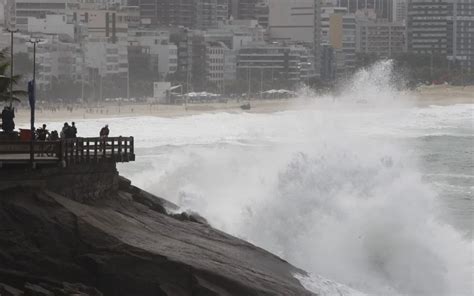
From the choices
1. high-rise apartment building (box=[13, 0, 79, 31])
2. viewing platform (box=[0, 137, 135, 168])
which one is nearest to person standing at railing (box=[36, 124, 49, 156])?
viewing platform (box=[0, 137, 135, 168])

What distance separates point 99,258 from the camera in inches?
779

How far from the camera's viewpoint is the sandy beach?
96375 mm

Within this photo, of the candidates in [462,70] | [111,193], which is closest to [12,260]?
[111,193]

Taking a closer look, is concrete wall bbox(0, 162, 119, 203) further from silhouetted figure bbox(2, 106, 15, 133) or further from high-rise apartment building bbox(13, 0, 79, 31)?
high-rise apartment building bbox(13, 0, 79, 31)

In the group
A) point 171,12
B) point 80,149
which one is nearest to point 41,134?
point 80,149

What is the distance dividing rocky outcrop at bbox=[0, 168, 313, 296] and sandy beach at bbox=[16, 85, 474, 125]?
58.7m

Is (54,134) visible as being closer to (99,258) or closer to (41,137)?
(41,137)

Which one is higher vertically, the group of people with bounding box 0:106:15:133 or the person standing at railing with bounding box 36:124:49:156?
the group of people with bounding box 0:106:15:133

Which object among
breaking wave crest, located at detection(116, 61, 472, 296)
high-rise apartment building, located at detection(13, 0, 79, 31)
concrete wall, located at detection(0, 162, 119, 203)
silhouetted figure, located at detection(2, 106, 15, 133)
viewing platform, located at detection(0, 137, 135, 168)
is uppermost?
high-rise apartment building, located at detection(13, 0, 79, 31)

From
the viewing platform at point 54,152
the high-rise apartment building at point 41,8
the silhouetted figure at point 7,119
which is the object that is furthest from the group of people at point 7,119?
the high-rise apartment building at point 41,8

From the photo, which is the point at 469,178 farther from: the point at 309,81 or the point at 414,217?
the point at 309,81

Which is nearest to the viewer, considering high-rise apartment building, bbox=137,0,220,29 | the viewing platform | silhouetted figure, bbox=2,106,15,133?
the viewing platform

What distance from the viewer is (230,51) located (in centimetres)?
17200

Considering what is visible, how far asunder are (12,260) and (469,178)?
34.0 meters
